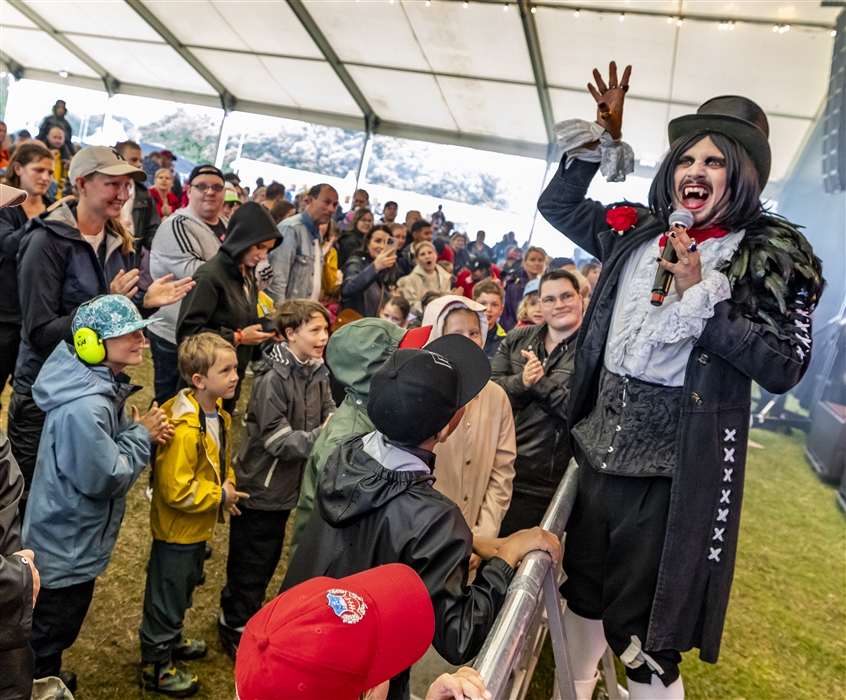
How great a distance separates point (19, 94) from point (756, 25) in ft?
54.5

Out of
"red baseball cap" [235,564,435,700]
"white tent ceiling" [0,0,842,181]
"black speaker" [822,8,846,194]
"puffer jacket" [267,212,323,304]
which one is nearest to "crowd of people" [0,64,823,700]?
"red baseball cap" [235,564,435,700]

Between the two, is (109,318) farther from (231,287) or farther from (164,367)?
(164,367)

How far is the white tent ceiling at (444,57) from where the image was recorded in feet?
29.1

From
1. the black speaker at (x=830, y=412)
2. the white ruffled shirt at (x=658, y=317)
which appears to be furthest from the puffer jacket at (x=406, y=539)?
the black speaker at (x=830, y=412)

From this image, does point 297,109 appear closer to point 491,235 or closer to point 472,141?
point 472,141

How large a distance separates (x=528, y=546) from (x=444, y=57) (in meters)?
11.1

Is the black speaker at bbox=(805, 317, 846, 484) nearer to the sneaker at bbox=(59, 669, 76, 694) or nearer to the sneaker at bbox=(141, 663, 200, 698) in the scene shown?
the sneaker at bbox=(141, 663, 200, 698)

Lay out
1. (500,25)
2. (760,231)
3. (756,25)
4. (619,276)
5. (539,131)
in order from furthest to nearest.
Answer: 1. (539,131)
2. (500,25)
3. (756,25)
4. (619,276)
5. (760,231)

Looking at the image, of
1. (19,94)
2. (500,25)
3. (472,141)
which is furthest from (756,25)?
(19,94)

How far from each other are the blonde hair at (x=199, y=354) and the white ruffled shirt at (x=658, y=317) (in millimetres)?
1584

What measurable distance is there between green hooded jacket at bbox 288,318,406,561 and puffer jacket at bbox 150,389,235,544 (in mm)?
476

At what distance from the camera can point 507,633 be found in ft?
3.71

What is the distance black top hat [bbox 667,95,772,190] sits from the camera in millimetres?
1770

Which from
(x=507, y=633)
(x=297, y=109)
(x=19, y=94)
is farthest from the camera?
(x=19, y=94)
